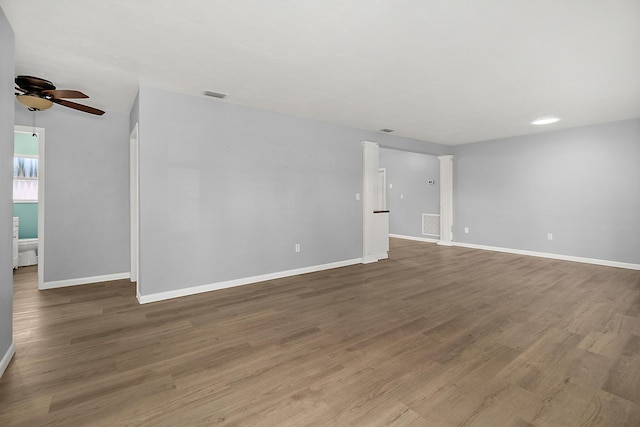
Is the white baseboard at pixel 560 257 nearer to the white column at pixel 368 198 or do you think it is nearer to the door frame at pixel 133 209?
the white column at pixel 368 198

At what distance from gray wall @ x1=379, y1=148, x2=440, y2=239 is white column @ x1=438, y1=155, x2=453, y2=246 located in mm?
332

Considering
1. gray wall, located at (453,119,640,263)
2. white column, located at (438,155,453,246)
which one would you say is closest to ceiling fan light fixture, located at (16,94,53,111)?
white column, located at (438,155,453,246)

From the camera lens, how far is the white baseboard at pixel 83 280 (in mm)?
3977

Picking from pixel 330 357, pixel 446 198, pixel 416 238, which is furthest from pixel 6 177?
pixel 416 238

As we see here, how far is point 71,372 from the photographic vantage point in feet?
6.77

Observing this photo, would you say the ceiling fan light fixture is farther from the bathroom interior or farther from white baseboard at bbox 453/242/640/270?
white baseboard at bbox 453/242/640/270

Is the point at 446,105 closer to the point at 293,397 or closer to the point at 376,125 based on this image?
the point at 376,125

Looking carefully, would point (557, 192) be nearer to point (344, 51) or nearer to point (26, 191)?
point (344, 51)

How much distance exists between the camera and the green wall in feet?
17.5

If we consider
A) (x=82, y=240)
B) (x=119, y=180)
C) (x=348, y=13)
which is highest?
(x=348, y=13)

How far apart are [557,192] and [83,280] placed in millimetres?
8196

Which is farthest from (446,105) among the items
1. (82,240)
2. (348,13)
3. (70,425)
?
(82,240)

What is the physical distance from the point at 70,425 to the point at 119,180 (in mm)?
3667

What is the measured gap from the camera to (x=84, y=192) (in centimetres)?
418
